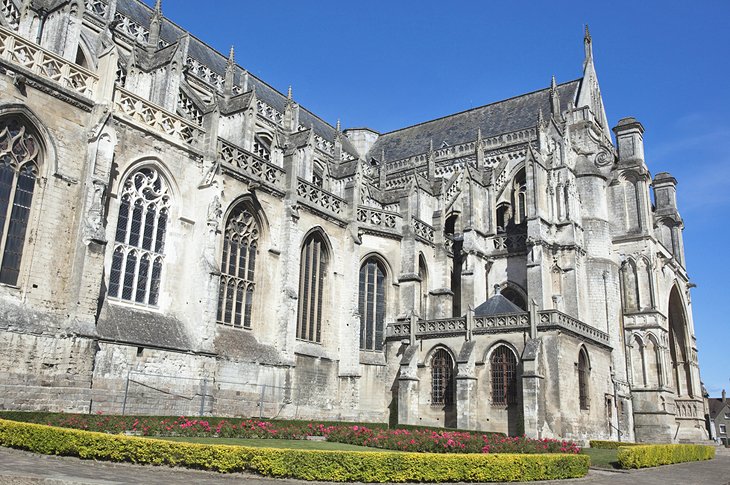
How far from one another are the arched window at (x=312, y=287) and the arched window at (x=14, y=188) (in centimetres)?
1173

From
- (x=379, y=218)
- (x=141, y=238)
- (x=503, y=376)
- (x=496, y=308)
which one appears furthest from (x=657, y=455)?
(x=141, y=238)

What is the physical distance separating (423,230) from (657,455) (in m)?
15.4

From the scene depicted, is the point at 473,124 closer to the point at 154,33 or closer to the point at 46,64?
the point at 154,33

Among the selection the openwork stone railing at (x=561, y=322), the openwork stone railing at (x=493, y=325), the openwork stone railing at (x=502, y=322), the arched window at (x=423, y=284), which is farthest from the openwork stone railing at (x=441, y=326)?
the openwork stone railing at (x=561, y=322)

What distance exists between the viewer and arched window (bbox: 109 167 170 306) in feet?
65.7

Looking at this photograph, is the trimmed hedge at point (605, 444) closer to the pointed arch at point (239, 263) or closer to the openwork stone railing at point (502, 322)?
the openwork stone railing at point (502, 322)

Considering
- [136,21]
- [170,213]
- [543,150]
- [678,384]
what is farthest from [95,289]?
[678,384]

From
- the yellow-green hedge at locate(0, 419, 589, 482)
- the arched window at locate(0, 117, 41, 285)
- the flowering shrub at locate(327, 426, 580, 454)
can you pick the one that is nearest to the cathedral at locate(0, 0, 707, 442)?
the arched window at locate(0, 117, 41, 285)

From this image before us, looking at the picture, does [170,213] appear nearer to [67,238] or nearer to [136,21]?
[67,238]

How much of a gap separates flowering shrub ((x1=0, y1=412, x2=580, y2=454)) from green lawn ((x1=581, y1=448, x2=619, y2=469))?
104 inches

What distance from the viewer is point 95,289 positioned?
17.6 metres

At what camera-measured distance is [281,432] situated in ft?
58.9

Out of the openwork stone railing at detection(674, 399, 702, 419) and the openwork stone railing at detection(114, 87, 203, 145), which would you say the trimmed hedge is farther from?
the openwork stone railing at detection(114, 87, 203, 145)

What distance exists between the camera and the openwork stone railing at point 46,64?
17.3 m
